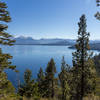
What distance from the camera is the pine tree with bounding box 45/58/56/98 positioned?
25156 millimetres

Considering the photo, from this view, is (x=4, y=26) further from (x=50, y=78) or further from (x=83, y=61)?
(x=50, y=78)

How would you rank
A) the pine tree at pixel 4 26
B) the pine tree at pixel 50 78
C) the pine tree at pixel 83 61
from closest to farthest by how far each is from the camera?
1. the pine tree at pixel 4 26
2. the pine tree at pixel 83 61
3. the pine tree at pixel 50 78

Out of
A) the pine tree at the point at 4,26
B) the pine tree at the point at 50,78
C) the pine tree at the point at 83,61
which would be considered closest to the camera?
the pine tree at the point at 4,26

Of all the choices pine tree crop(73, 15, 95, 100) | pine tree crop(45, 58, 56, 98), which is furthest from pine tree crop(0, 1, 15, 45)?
pine tree crop(45, 58, 56, 98)

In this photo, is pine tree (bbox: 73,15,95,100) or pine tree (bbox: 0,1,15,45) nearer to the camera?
pine tree (bbox: 0,1,15,45)

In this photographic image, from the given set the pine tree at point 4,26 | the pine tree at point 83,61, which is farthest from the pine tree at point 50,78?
the pine tree at point 4,26

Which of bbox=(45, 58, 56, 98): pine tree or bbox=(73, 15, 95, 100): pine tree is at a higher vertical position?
bbox=(73, 15, 95, 100): pine tree

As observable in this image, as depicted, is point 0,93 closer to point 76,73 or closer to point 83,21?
point 76,73

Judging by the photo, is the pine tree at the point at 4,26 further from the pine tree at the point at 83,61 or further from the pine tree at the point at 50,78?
the pine tree at the point at 50,78

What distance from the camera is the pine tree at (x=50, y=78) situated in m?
25.2

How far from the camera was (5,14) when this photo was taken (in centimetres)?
774

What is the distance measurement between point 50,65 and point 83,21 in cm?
1539

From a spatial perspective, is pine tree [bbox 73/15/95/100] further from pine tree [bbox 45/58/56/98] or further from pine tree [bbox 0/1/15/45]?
pine tree [bbox 45/58/56/98]

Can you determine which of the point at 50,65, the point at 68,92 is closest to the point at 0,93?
the point at 68,92
